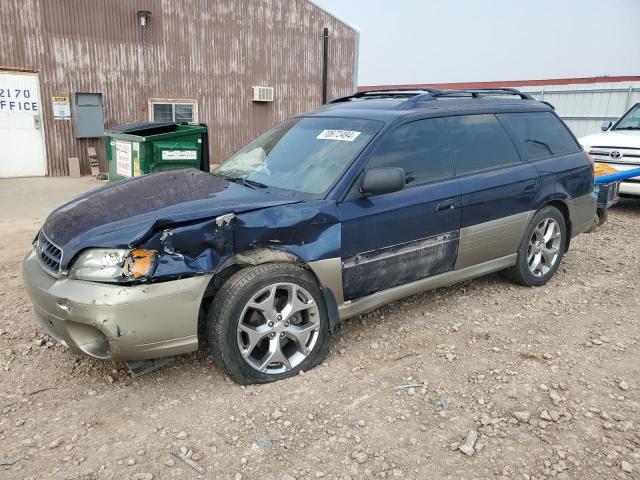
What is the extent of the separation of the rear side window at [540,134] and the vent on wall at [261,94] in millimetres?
11115

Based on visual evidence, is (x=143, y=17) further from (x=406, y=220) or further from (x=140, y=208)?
(x=406, y=220)

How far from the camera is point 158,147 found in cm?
721

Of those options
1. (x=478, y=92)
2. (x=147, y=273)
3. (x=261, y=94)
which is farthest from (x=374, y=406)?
(x=261, y=94)

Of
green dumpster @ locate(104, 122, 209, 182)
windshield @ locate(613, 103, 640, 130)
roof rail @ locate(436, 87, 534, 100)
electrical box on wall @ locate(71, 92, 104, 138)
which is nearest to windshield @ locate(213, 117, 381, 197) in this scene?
roof rail @ locate(436, 87, 534, 100)

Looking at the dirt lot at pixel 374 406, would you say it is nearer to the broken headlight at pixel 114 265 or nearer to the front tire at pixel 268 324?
the front tire at pixel 268 324

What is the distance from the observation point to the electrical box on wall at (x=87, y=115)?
39.8 ft

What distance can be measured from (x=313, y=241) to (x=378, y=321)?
1.16m

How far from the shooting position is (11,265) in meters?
5.19

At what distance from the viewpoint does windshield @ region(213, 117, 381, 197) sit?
11.4 ft

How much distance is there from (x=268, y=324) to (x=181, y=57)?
12.2 m

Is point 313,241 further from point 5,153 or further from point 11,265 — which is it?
point 5,153

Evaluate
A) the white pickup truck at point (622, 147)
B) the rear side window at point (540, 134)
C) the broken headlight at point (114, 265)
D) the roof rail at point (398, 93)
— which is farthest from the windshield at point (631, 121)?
the broken headlight at point (114, 265)

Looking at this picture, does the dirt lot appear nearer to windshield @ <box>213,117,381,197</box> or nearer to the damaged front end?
the damaged front end

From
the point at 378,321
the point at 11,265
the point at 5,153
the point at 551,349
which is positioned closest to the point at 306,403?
the point at 378,321
